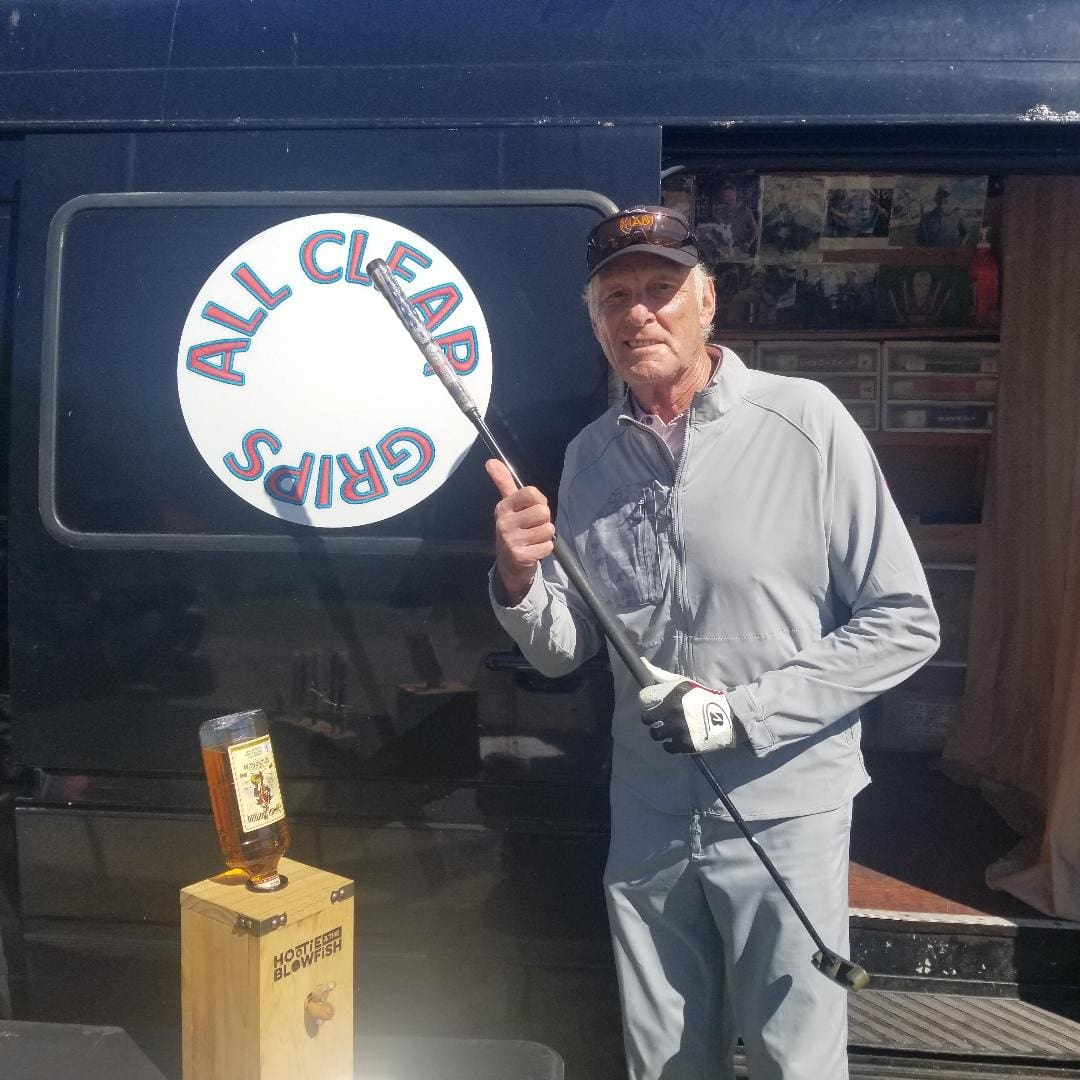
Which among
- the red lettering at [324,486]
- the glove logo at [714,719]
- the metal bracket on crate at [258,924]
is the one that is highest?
the red lettering at [324,486]

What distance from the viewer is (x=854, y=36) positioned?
78.5 inches

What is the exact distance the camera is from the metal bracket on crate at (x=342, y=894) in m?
1.89

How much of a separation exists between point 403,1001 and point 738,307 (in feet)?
10.5

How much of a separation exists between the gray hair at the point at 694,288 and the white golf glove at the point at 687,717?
708 millimetres

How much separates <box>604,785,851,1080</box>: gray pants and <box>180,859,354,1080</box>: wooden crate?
0.52 metres

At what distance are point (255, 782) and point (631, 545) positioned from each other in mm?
808

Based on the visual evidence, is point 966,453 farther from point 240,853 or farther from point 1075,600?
point 240,853

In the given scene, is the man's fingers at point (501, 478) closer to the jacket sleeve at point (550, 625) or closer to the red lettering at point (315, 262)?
the jacket sleeve at point (550, 625)

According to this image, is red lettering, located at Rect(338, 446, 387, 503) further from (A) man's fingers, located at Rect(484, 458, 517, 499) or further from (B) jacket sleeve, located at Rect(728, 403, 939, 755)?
(B) jacket sleeve, located at Rect(728, 403, 939, 755)

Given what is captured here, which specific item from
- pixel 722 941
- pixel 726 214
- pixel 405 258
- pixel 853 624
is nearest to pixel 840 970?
pixel 722 941

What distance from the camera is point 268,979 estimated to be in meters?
1.79

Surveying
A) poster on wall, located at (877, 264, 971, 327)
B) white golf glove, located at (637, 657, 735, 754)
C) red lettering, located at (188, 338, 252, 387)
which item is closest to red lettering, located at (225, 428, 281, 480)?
red lettering, located at (188, 338, 252, 387)

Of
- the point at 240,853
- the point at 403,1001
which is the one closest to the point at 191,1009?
the point at 240,853

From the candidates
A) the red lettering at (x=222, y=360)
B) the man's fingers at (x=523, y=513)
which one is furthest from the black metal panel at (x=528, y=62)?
the man's fingers at (x=523, y=513)
